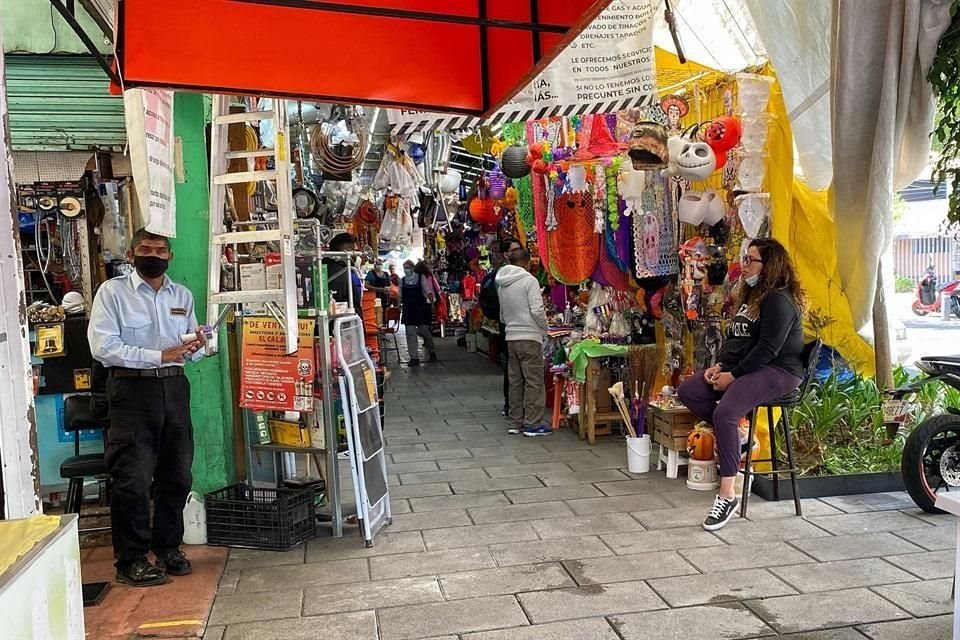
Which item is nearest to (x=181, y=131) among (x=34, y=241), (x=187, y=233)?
(x=187, y=233)

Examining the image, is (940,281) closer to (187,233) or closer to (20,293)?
(187,233)

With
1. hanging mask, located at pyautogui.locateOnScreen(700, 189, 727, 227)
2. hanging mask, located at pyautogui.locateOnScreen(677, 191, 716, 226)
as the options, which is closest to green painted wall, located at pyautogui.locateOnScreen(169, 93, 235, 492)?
A: hanging mask, located at pyautogui.locateOnScreen(677, 191, 716, 226)

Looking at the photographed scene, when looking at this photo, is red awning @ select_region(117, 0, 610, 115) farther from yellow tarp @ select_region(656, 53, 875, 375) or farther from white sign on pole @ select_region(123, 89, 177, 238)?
yellow tarp @ select_region(656, 53, 875, 375)

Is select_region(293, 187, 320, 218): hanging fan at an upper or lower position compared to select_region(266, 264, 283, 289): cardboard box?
upper

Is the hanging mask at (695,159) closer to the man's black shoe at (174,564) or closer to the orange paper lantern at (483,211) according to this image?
the man's black shoe at (174,564)

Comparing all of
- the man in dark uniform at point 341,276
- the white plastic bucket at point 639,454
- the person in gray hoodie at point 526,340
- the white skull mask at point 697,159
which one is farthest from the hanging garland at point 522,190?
the white plastic bucket at point 639,454

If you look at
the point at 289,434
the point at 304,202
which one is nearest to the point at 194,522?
the point at 289,434

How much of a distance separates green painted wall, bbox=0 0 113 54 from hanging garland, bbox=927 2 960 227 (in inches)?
203

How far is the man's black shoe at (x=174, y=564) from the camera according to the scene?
448 cm

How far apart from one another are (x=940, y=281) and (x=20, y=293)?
893 inches

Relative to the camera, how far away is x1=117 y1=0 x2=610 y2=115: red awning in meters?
3.02

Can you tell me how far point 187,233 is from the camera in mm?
4891

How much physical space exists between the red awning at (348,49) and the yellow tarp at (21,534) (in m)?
1.90

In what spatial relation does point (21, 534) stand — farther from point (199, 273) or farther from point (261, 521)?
point (199, 273)
